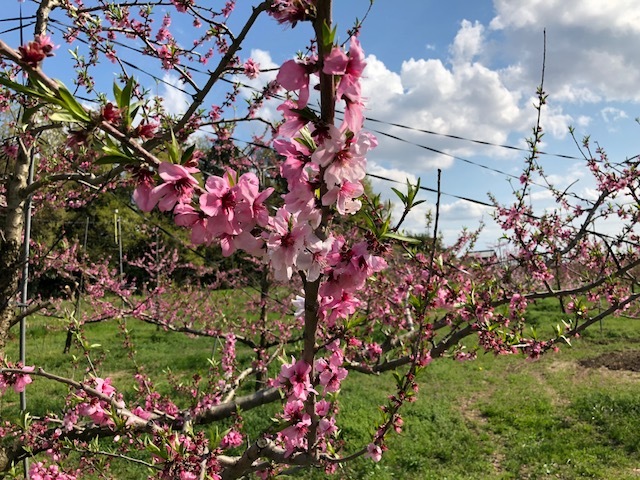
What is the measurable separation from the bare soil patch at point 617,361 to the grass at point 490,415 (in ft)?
0.95

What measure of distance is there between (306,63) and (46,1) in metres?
3.38

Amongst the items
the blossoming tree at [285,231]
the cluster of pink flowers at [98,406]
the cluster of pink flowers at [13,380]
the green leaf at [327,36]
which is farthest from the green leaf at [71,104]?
the cluster of pink flowers at [13,380]

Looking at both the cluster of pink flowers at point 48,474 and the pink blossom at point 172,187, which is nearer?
the pink blossom at point 172,187

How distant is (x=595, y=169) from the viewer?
19.7 ft

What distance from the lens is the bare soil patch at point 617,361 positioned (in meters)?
9.95

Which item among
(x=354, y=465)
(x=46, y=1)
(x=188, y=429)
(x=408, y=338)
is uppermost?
(x=46, y=1)

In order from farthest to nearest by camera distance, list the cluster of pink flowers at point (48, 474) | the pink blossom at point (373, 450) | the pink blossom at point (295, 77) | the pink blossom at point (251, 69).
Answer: the pink blossom at point (251, 69), the cluster of pink flowers at point (48, 474), the pink blossom at point (373, 450), the pink blossom at point (295, 77)

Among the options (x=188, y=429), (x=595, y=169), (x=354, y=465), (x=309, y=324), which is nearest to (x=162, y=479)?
(x=188, y=429)

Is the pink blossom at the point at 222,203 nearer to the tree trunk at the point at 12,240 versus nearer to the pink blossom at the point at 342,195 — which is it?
the pink blossom at the point at 342,195

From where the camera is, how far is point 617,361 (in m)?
10.3

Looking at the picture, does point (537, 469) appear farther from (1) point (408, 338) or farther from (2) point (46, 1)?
(2) point (46, 1)

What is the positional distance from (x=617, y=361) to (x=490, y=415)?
14.6ft

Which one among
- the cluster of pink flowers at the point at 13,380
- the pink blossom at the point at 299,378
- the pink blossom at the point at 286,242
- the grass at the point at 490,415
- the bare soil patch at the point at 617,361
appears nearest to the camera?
the pink blossom at the point at 286,242

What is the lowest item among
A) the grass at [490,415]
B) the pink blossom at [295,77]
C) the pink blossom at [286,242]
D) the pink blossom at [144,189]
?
the grass at [490,415]
